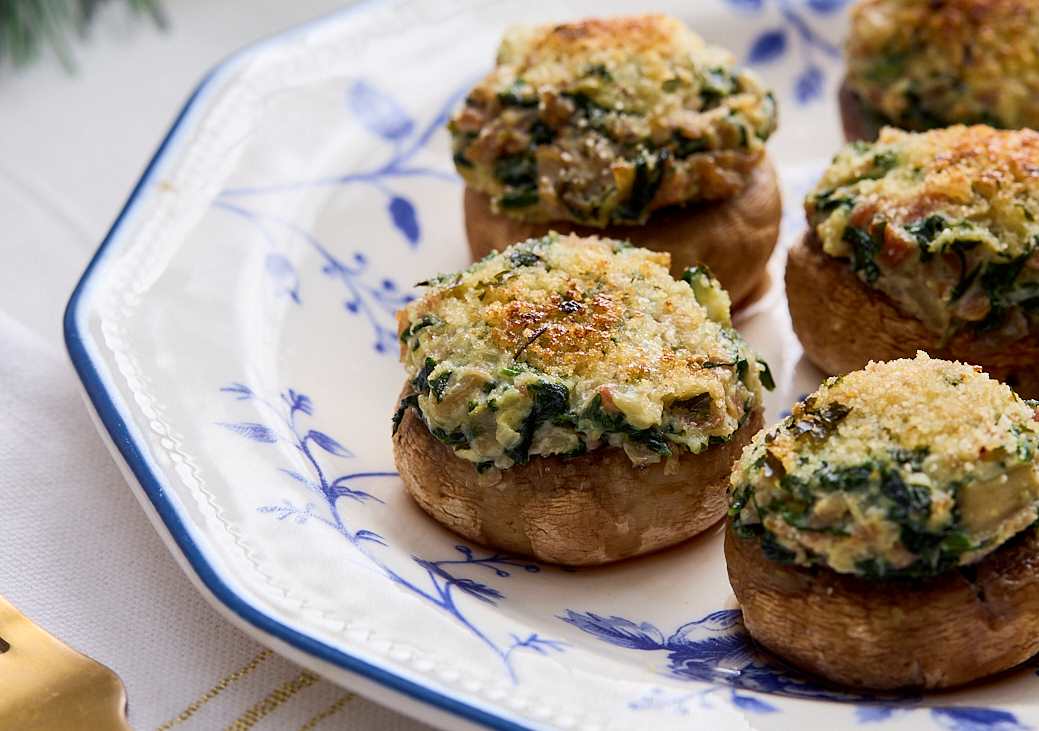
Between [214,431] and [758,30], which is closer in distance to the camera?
[214,431]

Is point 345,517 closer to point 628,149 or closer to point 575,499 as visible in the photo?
point 575,499

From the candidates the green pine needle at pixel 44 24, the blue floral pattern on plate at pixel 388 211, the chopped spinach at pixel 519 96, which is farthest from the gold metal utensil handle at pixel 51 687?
the green pine needle at pixel 44 24

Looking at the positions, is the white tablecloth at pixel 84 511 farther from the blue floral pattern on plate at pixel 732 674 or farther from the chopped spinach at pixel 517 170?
the chopped spinach at pixel 517 170

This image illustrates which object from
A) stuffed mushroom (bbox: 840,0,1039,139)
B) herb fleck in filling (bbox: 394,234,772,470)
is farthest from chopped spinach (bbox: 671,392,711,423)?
stuffed mushroom (bbox: 840,0,1039,139)

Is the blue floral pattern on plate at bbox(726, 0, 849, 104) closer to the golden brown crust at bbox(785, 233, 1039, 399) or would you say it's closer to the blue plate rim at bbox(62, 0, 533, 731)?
the golden brown crust at bbox(785, 233, 1039, 399)

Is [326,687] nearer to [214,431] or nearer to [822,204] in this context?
[214,431]

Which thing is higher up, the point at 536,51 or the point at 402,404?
the point at 536,51

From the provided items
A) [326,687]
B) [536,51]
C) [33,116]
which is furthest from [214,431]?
[33,116]
